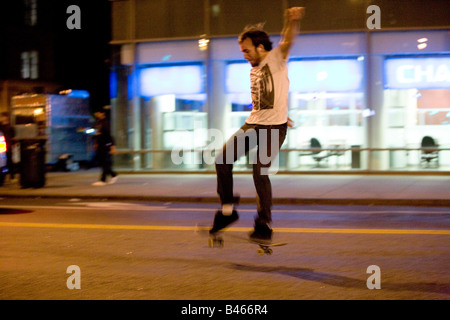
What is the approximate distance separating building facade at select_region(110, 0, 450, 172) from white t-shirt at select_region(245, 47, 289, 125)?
13.0m

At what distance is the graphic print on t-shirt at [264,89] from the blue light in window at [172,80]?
13.8 meters

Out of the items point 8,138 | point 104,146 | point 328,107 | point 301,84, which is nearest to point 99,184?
point 104,146

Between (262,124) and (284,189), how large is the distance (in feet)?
28.3

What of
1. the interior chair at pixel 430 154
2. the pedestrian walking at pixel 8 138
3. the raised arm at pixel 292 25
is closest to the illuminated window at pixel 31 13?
the pedestrian walking at pixel 8 138

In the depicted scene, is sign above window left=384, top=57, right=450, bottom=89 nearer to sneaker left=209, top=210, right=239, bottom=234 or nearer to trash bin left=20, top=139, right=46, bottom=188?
trash bin left=20, top=139, right=46, bottom=188

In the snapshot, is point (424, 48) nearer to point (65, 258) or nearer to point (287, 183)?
point (287, 183)

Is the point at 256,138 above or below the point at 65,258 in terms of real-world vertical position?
above

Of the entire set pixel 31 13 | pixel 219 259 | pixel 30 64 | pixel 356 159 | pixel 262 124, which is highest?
pixel 31 13

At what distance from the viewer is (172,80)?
783 inches

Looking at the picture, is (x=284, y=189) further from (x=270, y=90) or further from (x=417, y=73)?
(x=270, y=90)

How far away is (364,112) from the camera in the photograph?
18734mm

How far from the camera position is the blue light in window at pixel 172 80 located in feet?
64.8

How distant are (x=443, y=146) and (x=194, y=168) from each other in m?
7.10

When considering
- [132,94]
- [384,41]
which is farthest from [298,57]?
[132,94]
